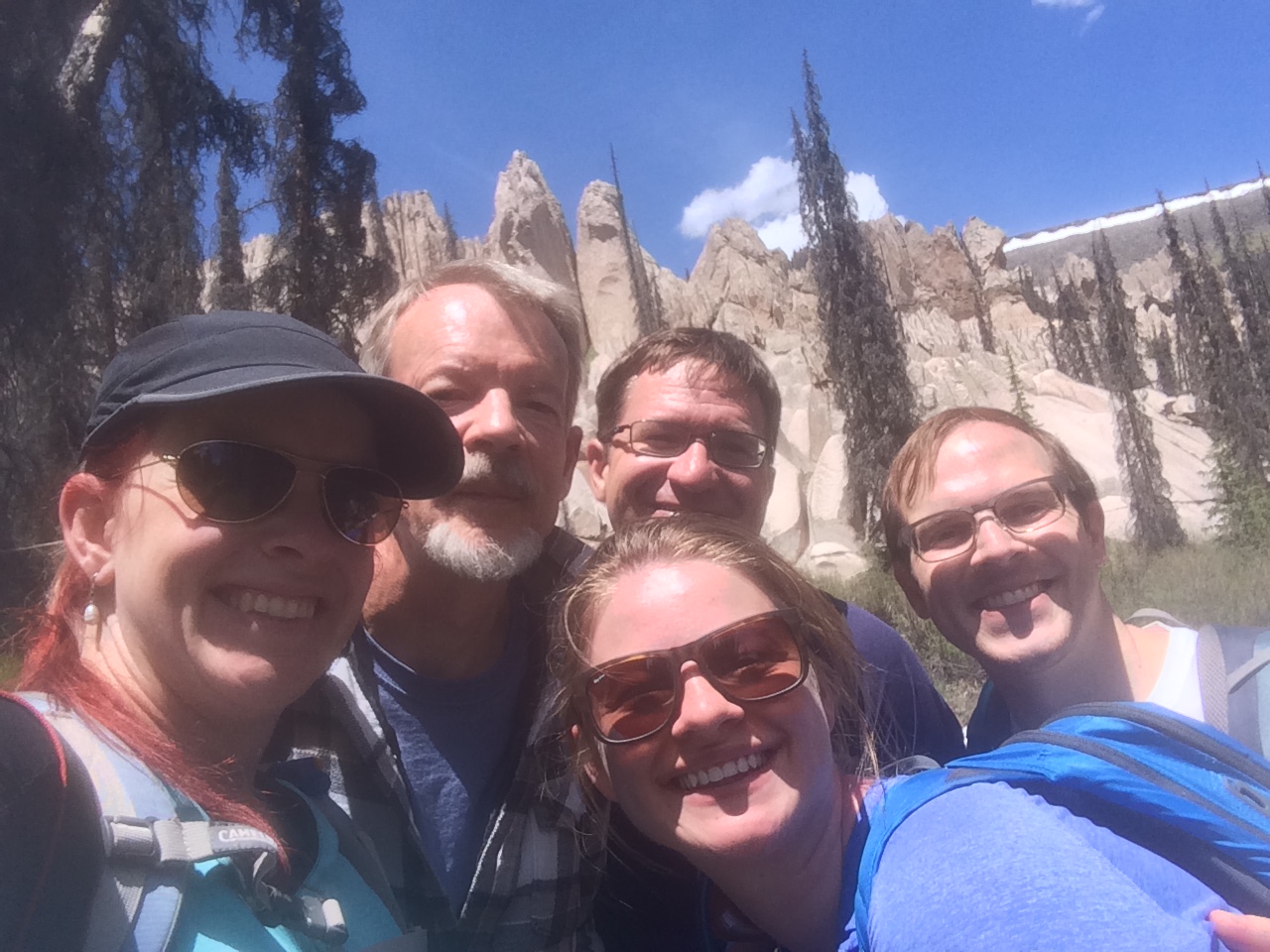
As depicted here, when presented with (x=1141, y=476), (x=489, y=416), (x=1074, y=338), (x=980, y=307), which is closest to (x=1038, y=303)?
(x=980, y=307)

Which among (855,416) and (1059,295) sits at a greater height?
(1059,295)

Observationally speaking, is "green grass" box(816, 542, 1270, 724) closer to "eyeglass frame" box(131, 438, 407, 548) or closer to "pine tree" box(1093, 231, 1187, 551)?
"pine tree" box(1093, 231, 1187, 551)

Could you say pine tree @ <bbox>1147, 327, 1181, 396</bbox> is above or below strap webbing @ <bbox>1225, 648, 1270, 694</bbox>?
above

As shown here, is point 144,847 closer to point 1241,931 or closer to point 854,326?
point 1241,931

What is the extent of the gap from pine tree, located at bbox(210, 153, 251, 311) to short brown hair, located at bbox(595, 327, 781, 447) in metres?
6.88

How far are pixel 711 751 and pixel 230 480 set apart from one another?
112 cm

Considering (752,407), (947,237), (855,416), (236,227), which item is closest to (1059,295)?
(947,237)

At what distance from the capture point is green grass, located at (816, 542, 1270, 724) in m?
9.83

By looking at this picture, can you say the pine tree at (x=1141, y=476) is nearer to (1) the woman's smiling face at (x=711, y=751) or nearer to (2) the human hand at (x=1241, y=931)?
(1) the woman's smiling face at (x=711, y=751)

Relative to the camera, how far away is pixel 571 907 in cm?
209

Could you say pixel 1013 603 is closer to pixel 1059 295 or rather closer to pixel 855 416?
pixel 855 416

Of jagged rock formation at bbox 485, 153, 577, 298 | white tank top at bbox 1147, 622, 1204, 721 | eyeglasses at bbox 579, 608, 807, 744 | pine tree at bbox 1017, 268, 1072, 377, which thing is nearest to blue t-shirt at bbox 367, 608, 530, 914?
eyeglasses at bbox 579, 608, 807, 744

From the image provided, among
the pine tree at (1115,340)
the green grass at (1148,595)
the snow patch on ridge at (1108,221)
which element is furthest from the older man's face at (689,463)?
the snow patch on ridge at (1108,221)

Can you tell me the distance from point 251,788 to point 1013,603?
82.6 inches
